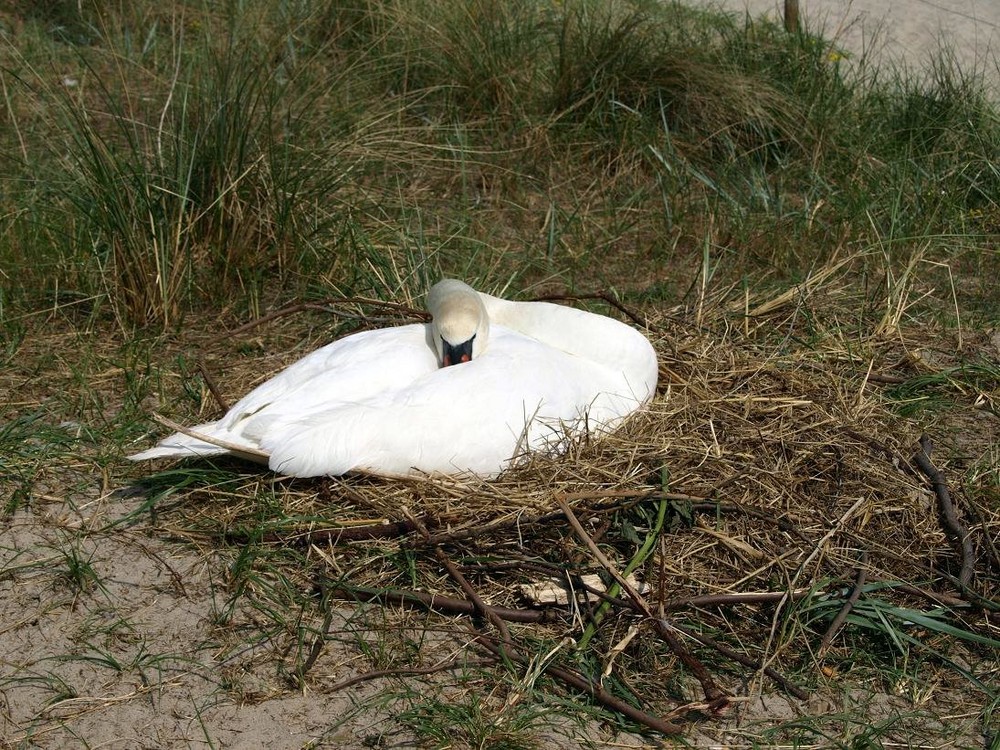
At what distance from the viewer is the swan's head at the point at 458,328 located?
3.70m

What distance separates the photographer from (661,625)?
2908 mm

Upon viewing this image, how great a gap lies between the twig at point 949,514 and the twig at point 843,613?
279 millimetres

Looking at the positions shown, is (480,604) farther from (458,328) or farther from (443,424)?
(458,328)

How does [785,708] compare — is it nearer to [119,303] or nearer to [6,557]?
[6,557]

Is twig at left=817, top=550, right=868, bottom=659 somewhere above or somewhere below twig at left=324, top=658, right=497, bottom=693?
above

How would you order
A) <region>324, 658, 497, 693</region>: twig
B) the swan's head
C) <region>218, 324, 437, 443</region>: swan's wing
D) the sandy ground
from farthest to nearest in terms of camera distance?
the sandy ground < the swan's head < <region>218, 324, 437, 443</region>: swan's wing < <region>324, 658, 497, 693</region>: twig

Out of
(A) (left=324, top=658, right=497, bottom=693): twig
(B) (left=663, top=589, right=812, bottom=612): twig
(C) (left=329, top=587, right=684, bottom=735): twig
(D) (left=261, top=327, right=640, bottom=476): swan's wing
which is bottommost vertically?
(A) (left=324, top=658, right=497, bottom=693): twig

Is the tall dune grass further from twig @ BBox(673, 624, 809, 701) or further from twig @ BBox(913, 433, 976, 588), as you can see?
twig @ BBox(673, 624, 809, 701)

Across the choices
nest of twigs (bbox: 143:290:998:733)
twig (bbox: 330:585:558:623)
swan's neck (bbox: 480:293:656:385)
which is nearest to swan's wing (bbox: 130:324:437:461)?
nest of twigs (bbox: 143:290:998:733)

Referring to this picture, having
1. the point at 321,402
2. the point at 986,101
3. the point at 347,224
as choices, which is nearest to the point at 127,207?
the point at 347,224

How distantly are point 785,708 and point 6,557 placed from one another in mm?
2234

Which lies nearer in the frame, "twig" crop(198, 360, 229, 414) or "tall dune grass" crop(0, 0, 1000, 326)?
"twig" crop(198, 360, 229, 414)

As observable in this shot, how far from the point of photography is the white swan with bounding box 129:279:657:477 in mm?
3395

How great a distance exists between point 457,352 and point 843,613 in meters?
1.46
